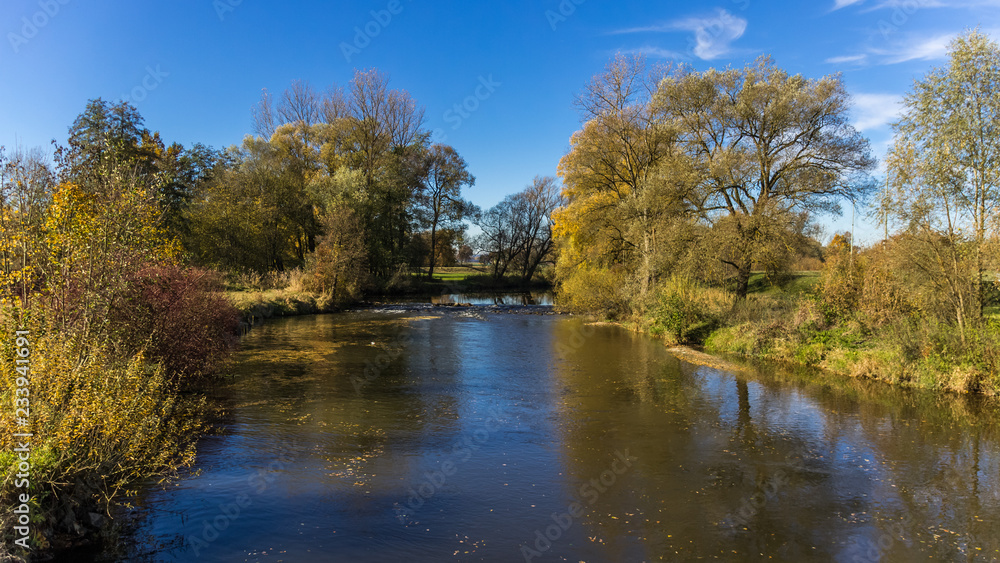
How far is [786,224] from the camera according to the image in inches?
865

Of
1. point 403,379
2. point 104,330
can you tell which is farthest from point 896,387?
point 104,330

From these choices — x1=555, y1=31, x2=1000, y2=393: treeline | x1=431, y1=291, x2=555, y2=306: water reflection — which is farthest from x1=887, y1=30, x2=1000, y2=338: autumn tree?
x1=431, y1=291, x2=555, y2=306: water reflection

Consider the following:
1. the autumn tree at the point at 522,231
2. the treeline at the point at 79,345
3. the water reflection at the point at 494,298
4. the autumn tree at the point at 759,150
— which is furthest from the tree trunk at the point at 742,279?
the autumn tree at the point at 522,231

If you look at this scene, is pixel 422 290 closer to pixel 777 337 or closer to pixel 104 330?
pixel 777 337

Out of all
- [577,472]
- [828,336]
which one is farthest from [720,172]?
[577,472]

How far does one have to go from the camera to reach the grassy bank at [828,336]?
12.3 metres

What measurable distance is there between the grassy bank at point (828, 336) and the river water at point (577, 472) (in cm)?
74

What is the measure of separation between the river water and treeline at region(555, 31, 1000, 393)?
90.0 inches

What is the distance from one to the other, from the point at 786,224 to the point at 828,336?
7157 millimetres

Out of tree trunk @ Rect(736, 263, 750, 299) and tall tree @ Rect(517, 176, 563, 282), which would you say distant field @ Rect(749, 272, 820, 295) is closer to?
tree trunk @ Rect(736, 263, 750, 299)

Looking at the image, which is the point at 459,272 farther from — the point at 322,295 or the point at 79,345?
the point at 79,345

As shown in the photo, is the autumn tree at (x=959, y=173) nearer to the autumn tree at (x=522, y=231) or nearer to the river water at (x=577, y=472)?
the river water at (x=577, y=472)

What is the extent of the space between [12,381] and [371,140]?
136 feet

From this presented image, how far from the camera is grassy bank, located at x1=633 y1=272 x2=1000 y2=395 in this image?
12297 millimetres
